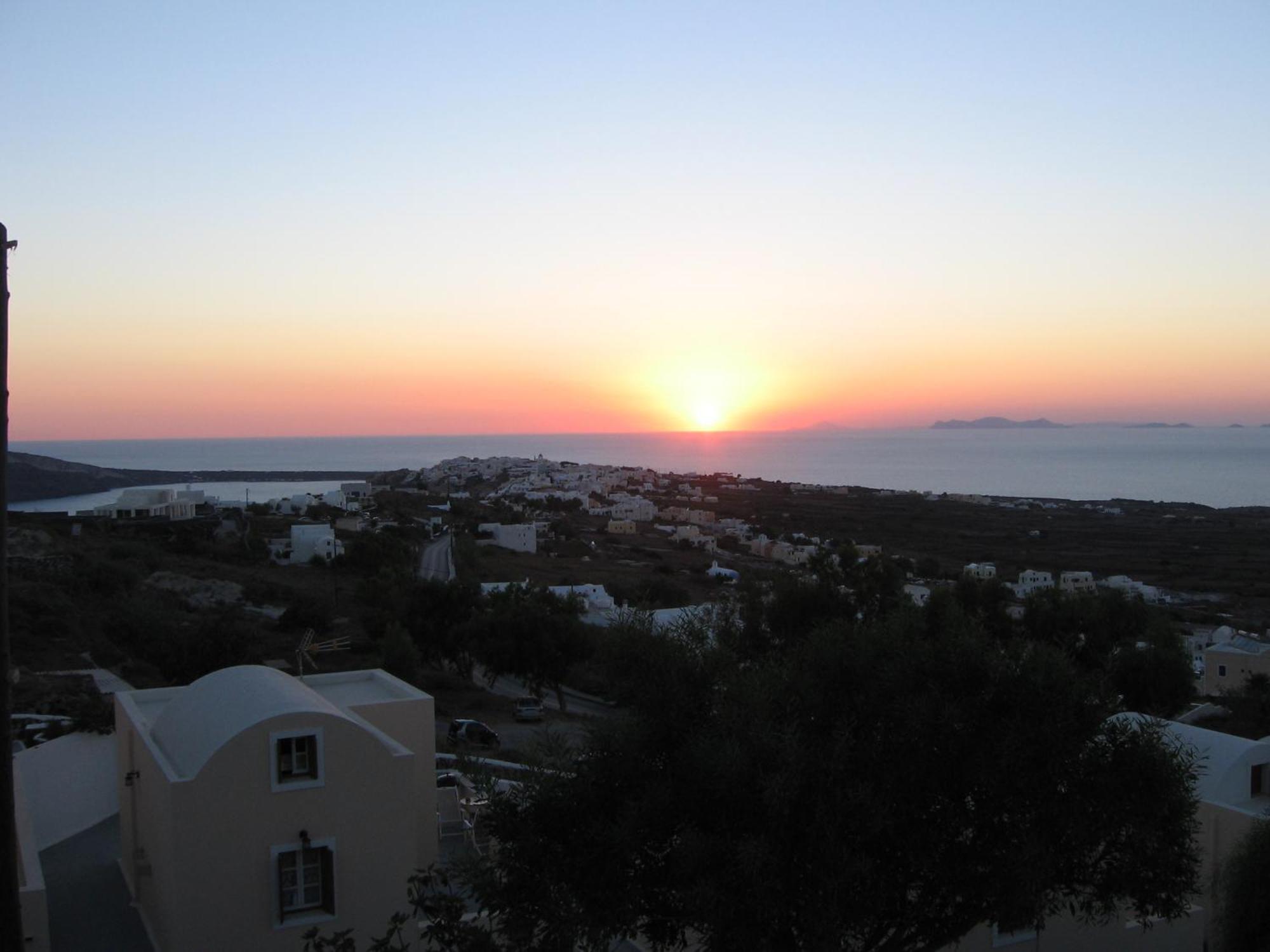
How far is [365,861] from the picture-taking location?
7.14 metres

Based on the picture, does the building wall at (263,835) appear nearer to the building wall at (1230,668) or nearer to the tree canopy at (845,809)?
the tree canopy at (845,809)

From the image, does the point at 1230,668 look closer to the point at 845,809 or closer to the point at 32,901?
the point at 845,809

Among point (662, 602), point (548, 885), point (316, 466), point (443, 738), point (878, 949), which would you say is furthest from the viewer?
point (316, 466)

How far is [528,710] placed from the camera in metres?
18.8

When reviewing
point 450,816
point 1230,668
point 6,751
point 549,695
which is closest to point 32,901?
point 6,751

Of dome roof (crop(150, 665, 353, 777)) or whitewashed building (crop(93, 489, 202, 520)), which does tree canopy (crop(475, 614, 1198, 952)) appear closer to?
dome roof (crop(150, 665, 353, 777))

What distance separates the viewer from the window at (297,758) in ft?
22.5

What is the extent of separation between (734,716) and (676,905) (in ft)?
3.58

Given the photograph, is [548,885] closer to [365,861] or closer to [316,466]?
[365,861]

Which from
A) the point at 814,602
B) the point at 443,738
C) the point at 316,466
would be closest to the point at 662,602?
the point at 814,602

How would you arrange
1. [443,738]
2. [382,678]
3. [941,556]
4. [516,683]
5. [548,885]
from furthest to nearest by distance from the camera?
[941,556] → [516,683] → [443,738] → [382,678] → [548,885]

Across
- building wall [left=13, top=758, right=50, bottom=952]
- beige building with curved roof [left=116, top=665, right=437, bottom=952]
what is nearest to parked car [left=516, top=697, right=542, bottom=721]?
beige building with curved roof [left=116, top=665, right=437, bottom=952]

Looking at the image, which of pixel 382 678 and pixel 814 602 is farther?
pixel 814 602

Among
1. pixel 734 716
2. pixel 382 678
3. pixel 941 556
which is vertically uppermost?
pixel 734 716
